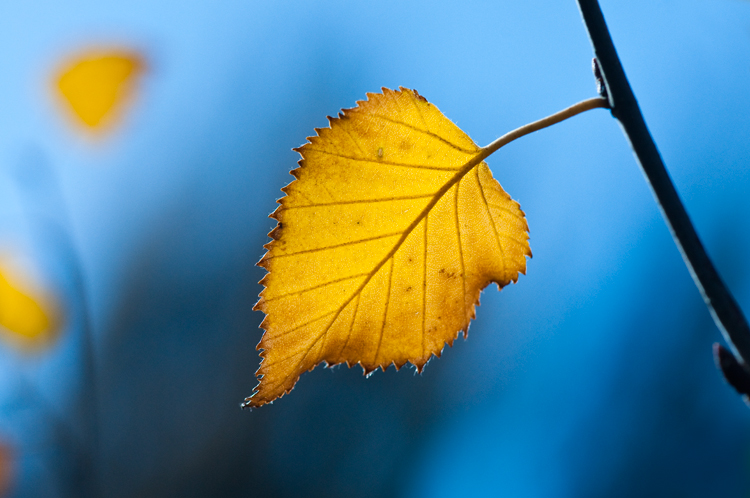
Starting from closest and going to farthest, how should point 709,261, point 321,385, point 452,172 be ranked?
point 709,261 → point 452,172 → point 321,385

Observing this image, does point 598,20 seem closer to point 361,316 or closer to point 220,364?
point 361,316

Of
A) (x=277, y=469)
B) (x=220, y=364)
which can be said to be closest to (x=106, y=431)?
(x=220, y=364)

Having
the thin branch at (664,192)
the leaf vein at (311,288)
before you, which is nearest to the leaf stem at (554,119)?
the thin branch at (664,192)

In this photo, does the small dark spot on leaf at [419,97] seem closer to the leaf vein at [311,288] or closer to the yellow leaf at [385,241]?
the yellow leaf at [385,241]

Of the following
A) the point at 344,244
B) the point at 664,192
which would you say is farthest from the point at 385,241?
the point at 664,192

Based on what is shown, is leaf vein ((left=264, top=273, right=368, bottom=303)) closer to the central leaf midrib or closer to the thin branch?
the central leaf midrib
